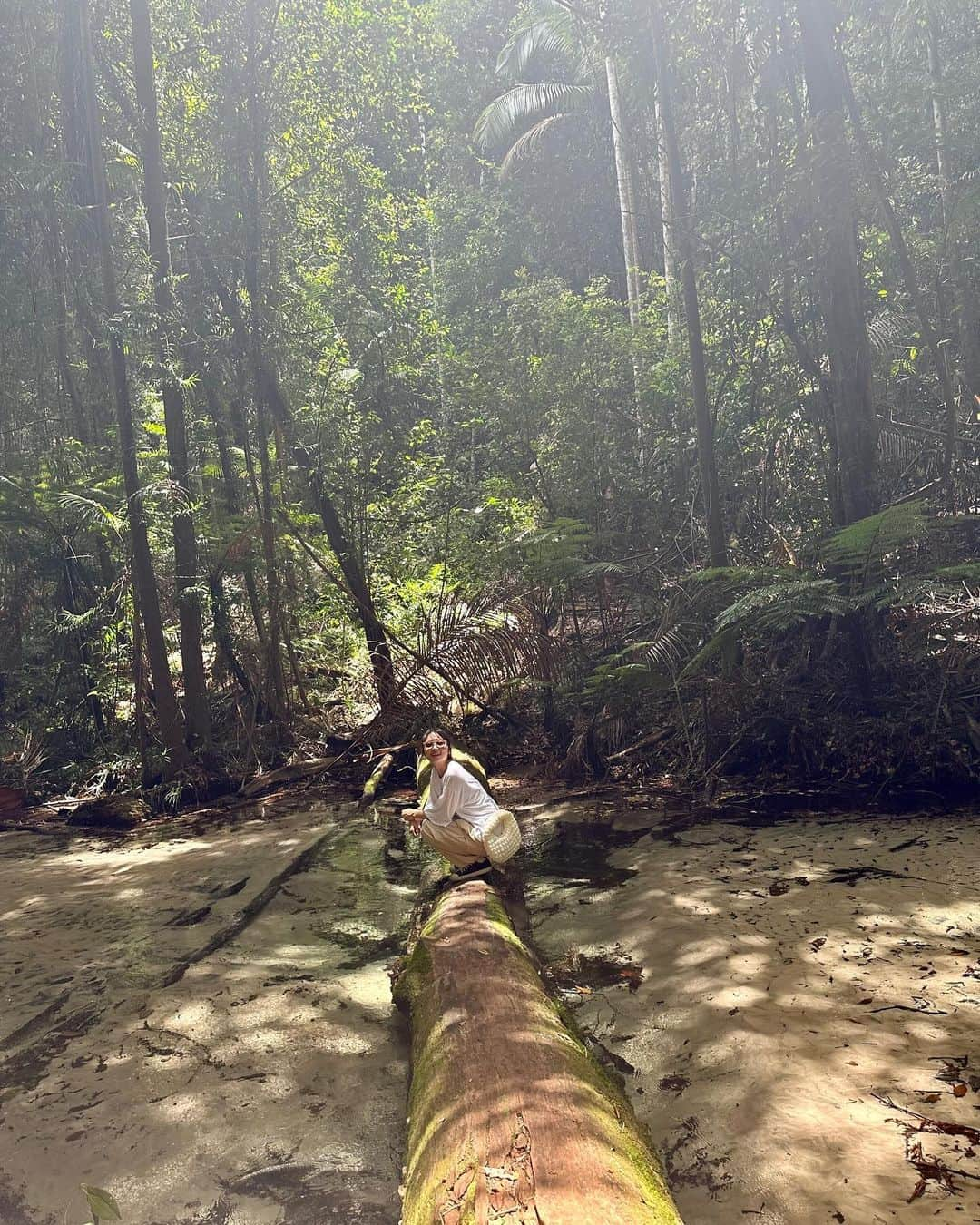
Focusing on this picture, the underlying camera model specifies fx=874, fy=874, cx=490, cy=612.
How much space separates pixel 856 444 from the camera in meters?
8.96

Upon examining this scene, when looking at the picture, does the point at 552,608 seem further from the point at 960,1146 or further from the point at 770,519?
the point at 960,1146

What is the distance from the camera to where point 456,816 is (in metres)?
5.67

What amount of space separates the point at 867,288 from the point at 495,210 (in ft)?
40.3

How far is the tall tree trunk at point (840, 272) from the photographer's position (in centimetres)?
894

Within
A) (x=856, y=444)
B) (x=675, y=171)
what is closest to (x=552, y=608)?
(x=856, y=444)

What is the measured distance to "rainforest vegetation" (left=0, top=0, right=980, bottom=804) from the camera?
Answer: 9.51 meters

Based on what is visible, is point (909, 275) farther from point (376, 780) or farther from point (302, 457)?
point (376, 780)

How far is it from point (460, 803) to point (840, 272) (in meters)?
7.11

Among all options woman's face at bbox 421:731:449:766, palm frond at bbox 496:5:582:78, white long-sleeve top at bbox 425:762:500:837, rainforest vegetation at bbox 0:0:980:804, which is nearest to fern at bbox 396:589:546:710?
rainforest vegetation at bbox 0:0:980:804

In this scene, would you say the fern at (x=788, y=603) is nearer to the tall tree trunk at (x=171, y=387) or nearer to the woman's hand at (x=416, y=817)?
the woman's hand at (x=416, y=817)

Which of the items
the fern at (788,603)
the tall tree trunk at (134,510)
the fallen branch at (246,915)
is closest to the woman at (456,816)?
the fallen branch at (246,915)

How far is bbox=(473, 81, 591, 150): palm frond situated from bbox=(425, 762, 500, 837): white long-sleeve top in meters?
18.3

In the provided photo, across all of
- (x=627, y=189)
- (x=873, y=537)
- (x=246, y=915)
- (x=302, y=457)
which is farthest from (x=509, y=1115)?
(x=627, y=189)

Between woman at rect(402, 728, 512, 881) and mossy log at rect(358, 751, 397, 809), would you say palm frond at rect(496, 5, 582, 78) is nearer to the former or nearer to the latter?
mossy log at rect(358, 751, 397, 809)
